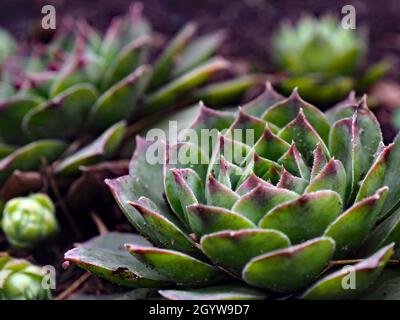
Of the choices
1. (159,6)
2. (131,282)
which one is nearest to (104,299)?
(131,282)

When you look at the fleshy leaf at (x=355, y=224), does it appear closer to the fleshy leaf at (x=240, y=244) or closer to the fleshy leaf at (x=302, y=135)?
the fleshy leaf at (x=240, y=244)

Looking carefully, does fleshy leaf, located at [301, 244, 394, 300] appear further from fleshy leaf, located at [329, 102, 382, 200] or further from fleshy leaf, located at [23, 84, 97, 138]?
fleshy leaf, located at [23, 84, 97, 138]

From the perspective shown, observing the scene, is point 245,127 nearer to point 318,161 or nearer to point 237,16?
point 318,161

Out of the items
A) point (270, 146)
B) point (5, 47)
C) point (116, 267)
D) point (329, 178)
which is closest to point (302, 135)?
point (270, 146)

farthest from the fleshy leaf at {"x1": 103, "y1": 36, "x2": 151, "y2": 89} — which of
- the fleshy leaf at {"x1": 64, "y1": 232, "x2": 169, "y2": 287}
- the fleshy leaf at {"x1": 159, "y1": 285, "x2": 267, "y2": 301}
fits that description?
the fleshy leaf at {"x1": 159, "y1": 285, "x2": 267, "y2": 301}

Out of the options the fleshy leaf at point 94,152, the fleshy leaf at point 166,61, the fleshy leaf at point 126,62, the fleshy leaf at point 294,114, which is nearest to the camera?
the fleshy leaf at point 294,114

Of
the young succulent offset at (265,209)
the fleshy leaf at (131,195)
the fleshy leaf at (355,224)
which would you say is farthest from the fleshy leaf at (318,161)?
the fleshy leaf at (131,195)
